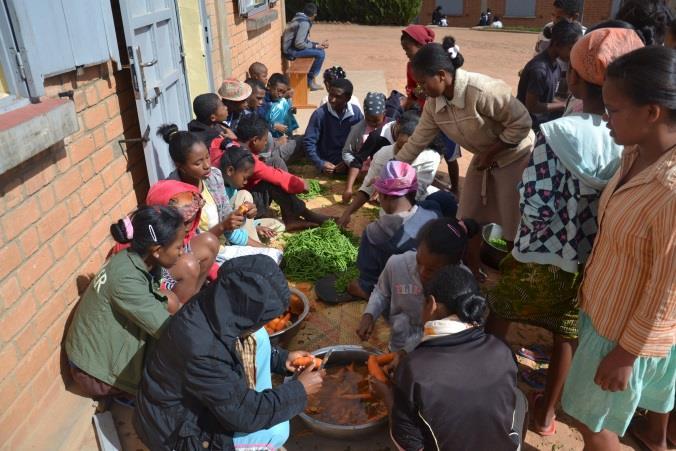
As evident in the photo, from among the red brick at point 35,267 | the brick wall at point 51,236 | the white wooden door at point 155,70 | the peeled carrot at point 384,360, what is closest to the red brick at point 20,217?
the brick wall at point 51,236

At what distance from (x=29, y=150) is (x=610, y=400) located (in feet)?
8.37

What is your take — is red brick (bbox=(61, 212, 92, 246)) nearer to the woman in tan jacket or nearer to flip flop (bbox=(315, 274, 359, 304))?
flip flop (bbox=(315, 274, 359, 304))

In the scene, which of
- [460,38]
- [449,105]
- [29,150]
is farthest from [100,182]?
[460,38]

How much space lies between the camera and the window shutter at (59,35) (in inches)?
89.3

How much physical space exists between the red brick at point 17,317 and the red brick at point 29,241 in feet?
0.63

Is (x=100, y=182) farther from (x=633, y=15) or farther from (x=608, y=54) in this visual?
(x=633, y=15)

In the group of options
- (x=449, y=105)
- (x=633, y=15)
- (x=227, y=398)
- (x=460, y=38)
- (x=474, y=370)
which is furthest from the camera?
(x=460, y=38)

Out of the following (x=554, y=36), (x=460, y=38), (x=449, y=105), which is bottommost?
(x=460, y=38)

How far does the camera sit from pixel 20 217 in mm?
2277

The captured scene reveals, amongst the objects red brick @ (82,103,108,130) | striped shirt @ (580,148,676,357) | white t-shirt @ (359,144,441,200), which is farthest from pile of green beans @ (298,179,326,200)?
striped shirt @ (580,148,676,357)

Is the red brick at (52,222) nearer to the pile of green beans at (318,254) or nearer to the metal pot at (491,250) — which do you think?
the pile of green beans at (318,254)

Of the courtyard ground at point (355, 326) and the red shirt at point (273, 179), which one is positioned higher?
the red shirt at point (273, 179)

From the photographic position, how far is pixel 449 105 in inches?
137

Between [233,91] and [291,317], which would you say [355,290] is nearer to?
[291,317]
